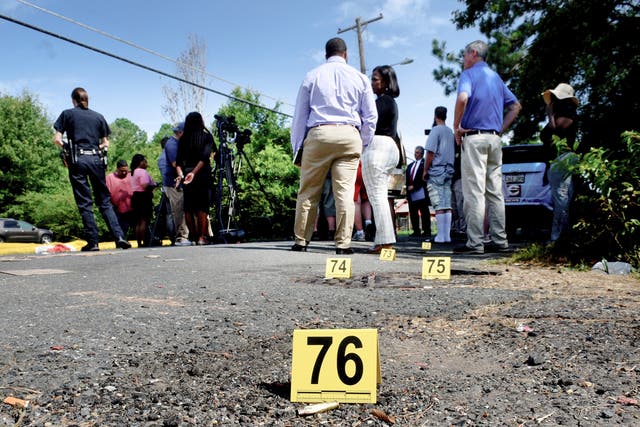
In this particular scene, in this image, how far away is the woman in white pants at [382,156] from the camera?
18.7ft

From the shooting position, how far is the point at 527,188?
1017 centimetres

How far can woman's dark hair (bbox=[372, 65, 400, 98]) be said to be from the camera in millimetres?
6441

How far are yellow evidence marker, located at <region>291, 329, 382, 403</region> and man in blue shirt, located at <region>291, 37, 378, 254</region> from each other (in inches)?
152

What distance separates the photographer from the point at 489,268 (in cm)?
432

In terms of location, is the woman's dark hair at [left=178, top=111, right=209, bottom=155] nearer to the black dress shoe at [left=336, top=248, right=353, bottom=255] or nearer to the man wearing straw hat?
the black dress shoe at [left=336, top=248, right=353, bottom=255]

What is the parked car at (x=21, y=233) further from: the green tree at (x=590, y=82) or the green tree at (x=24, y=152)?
the green tree at (x=590, y=82)

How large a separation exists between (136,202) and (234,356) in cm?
791

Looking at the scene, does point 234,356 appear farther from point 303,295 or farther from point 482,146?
point 482,146

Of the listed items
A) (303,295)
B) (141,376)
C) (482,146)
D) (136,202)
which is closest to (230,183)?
(136,202)

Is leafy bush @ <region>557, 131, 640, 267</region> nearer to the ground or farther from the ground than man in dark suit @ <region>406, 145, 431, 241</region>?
nearer to the ground

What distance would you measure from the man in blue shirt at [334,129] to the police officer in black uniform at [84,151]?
3038 millimetres

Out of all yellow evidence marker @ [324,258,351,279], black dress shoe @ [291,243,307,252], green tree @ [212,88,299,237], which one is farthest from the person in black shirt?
green tree @ [212,88,299,237]

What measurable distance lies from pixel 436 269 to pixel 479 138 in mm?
2352

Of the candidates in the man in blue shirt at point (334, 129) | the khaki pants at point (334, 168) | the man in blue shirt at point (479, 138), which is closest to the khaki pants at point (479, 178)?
the man in blue shirt at point (479, 138)
